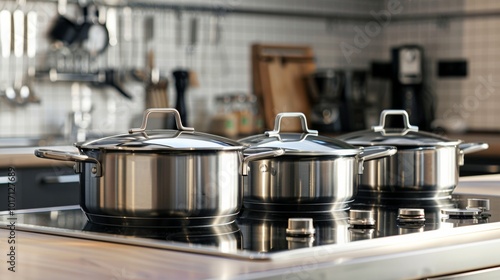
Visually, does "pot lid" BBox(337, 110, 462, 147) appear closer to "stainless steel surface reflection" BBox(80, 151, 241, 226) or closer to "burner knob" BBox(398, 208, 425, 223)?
"burner knob" BBox(398, 208, 425, 223)

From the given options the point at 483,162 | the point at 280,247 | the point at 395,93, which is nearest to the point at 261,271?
the point at 280,247

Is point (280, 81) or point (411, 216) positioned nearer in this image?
point (411, 216)

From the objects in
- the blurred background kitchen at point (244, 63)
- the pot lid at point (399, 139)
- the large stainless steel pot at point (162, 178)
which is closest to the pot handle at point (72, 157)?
the large stainless steel pot at point (162, 178)

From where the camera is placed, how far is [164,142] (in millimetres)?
1294

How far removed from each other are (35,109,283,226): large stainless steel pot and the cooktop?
2 centimetres

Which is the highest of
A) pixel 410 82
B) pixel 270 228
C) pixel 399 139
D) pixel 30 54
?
pixel 30 54

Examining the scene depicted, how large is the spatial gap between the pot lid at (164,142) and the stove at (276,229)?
110mm

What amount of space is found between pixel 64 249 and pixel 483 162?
10.3 feet

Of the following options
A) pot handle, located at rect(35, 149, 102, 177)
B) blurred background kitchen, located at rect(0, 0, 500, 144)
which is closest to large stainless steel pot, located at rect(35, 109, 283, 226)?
pot handle, located at rect(35, 149, 102, 177)

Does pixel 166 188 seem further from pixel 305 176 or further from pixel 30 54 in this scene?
pixel 30 54

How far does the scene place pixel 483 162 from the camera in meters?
4.06

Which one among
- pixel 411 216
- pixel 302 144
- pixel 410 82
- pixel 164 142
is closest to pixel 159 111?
pixel 164 142

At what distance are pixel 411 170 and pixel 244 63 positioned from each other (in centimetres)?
315

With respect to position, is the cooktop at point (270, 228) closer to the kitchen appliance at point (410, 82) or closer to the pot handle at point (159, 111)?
the pot handle at point (159, 111)
